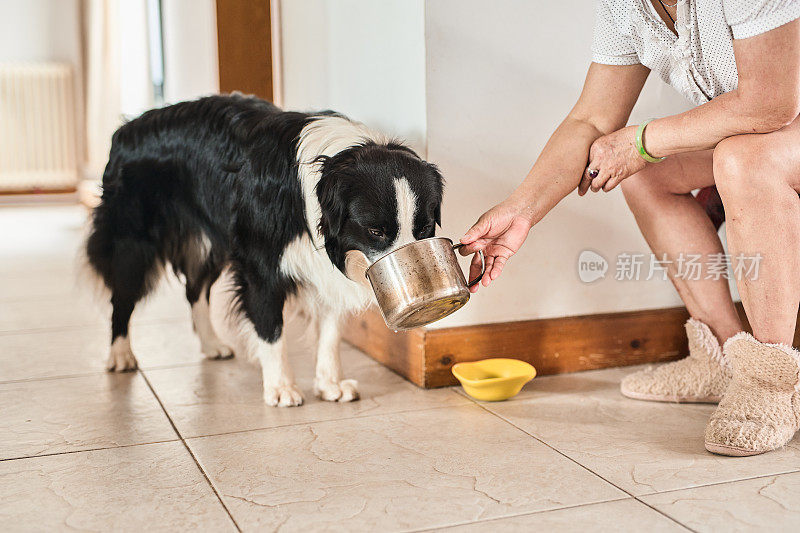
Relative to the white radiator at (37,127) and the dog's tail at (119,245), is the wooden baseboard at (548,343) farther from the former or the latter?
the white radiator at (37,127)

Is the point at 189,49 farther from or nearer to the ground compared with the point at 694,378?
farther from the ground

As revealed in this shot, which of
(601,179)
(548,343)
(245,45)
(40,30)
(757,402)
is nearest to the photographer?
(757,402)

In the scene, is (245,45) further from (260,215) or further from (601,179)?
(601,179)

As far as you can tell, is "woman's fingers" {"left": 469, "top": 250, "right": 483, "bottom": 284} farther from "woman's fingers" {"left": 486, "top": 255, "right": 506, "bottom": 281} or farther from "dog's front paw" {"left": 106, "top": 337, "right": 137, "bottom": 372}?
"dog's front paw" {"left": 106, "top": 337, "right": 137, "bottom": 372}

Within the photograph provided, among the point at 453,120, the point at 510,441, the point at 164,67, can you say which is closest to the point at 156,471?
the point at 510,441

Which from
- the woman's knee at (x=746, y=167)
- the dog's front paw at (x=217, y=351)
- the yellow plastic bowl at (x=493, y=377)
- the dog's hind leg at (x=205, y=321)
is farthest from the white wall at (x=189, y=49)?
the woman's knee at (x=746, y=167)

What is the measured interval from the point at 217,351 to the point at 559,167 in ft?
3.58

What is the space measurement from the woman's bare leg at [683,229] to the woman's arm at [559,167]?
16cm

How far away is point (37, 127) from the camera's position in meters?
7.33

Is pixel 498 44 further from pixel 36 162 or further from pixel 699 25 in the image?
pixel 36 162

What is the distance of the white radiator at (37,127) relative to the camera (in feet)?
23.6

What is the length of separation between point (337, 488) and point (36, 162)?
272 inches

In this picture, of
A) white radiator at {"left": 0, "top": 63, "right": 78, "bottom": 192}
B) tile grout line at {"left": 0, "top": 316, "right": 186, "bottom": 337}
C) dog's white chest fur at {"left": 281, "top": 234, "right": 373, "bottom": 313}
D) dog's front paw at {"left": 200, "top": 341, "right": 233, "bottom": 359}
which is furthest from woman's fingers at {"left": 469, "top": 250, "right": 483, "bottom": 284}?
white radiator at {"left": 0, "top": 63, "right": 78, "bottom": 192}

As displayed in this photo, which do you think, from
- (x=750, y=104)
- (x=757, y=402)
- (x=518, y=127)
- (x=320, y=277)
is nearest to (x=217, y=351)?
(x=320, y=277)
